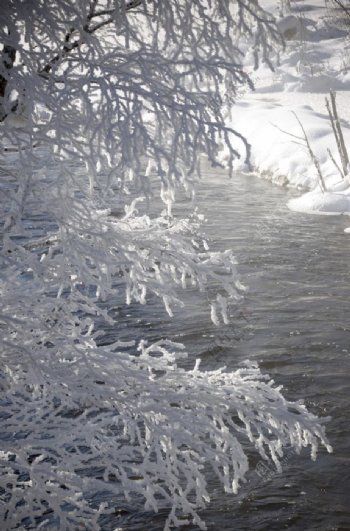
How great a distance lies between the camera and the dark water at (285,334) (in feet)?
18.2

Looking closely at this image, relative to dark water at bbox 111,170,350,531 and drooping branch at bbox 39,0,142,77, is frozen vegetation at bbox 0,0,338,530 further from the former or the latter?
dark water at bbox 111,170,350,531

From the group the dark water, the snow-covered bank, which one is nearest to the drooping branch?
the dark water

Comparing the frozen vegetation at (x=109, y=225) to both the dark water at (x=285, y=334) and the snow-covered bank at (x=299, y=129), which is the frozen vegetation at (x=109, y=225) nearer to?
the dark water at (x=285, y=334)


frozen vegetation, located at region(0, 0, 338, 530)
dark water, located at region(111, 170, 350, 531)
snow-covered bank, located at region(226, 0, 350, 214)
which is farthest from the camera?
snow-covered bank, located at region(226, 0, 350, 214)

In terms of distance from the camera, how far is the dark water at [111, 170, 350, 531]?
5562 millimetres

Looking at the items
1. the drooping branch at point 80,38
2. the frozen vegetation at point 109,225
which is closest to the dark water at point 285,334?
the frozen vegetation at point 109,225

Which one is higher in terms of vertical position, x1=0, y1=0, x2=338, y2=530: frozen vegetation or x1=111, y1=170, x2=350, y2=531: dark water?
x1=0, y1=0, x2=338, y2=530: frozen vegetation

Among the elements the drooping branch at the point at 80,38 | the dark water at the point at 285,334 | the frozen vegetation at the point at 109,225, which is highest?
the drooping branch at the point at 80,38

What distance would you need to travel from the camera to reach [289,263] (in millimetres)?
12242

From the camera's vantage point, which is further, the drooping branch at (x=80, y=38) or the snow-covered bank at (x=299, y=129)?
the snow-covered bank at (x=299, y=129)

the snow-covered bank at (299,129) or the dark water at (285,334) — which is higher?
the snow-covered bank at (299,129)

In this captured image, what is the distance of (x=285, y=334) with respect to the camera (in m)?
9.30

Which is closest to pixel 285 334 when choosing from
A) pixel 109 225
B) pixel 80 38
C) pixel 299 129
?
pixel 109 225

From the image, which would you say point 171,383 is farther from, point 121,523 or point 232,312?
point 232,312
